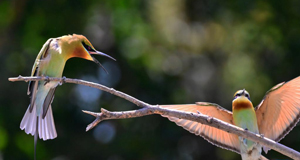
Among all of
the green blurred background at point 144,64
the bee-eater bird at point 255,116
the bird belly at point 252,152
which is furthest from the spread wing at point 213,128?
the green blurred background at point 144,64

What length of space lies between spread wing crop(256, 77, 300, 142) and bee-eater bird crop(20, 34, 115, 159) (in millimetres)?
1148

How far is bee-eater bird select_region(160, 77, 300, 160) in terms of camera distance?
3.30 meters

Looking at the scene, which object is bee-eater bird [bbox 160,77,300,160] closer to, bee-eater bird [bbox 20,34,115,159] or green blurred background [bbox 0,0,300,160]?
bee-eater bird [bbox 20,34,115,159]

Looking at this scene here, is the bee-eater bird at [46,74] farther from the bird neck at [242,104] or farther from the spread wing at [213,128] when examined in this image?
the bird neck at [242,104]

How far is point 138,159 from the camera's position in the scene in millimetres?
5590

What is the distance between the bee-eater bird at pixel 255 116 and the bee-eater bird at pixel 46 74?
29.6 inches

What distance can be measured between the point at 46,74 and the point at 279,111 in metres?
1.58

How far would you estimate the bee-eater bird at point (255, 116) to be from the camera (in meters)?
3.30

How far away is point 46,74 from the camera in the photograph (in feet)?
11.4

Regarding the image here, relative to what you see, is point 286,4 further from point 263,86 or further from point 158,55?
point 158,55

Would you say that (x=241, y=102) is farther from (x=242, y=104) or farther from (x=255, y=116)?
(x=255, y=116)

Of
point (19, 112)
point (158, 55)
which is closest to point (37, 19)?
point (19, 112)

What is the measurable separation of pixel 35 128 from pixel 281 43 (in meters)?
3.38

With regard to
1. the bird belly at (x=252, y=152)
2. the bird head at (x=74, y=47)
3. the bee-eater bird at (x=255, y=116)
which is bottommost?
the bird belly at (x=252, y=152)
